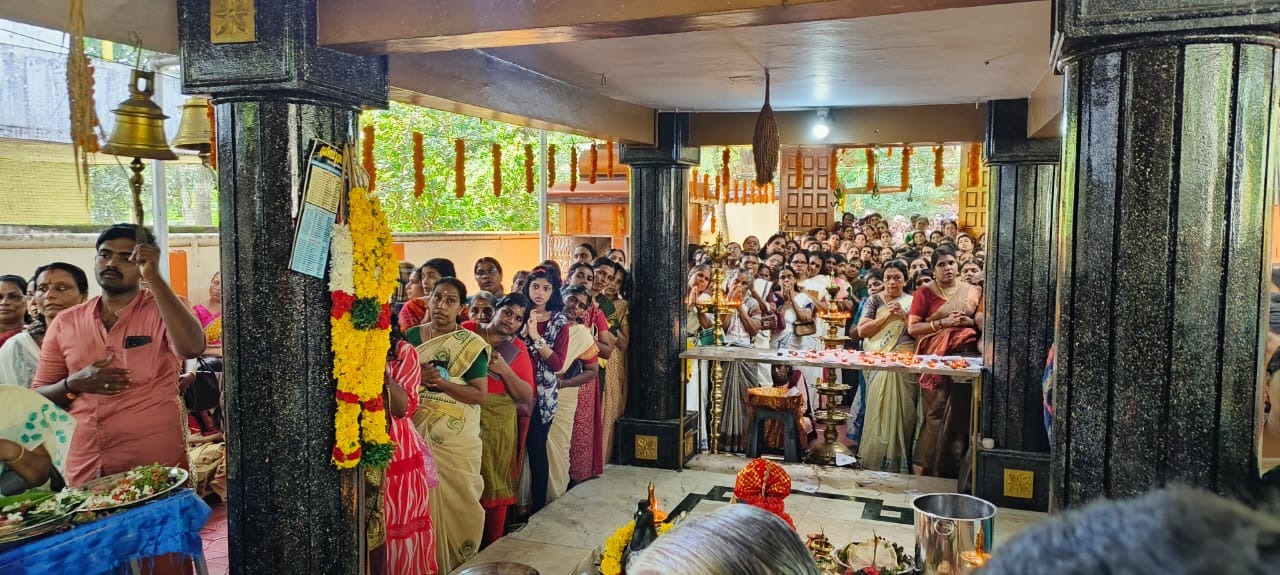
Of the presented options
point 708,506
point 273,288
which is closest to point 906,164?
point 708,506

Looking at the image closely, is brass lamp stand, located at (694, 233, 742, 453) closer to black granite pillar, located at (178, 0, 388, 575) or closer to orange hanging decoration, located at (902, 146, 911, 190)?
orange hanging decoration, located at (902, 146, 911, 190)

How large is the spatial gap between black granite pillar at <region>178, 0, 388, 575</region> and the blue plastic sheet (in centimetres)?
17

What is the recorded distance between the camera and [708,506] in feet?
22.0

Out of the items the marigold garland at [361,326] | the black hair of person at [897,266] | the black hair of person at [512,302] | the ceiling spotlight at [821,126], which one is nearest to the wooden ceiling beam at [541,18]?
the marigold garland at [361,326]

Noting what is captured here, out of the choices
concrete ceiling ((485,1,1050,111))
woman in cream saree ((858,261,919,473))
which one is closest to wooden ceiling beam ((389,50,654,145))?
concrete ceiling ((485,1,1050,111))

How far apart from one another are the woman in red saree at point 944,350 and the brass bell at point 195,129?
586 centimetres

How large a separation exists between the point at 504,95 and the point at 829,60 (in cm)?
205

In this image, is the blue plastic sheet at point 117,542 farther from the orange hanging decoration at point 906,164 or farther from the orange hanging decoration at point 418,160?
the orange hanging decoration at point 906,164

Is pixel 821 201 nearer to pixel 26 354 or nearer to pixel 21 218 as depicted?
pixel 21 218

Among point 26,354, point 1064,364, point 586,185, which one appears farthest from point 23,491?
point 586,185

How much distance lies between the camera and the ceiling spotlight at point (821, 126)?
7812mm

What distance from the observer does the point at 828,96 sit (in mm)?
7109

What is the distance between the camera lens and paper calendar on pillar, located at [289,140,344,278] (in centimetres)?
361

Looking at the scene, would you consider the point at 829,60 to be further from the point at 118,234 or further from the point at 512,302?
the point at 118,234
